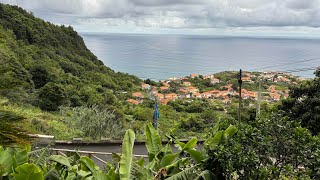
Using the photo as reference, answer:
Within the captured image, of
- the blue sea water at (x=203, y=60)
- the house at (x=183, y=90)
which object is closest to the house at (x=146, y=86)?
the blue sea water at (x=203, y=60)

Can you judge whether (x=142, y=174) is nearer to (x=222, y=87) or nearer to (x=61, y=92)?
(x=61, y=92)

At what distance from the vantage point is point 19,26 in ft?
115

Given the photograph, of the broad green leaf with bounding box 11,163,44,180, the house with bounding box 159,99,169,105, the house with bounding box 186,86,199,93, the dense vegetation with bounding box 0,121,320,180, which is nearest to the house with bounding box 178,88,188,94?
the house with bounding box 186,86,199,93

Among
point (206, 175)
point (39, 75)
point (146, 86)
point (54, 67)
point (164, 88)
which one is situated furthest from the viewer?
point (146, 86)

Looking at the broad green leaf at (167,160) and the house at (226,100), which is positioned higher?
the broad green leaf at (167,160)

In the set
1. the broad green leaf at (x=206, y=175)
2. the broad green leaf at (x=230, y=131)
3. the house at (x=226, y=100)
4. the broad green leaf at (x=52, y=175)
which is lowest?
the house at (x=226, y=100)

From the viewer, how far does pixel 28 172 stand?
8.74 ft

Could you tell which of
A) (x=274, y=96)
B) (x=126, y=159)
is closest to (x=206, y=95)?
(x=274, y=96)

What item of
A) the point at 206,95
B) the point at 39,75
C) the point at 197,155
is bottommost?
the point at 206,95

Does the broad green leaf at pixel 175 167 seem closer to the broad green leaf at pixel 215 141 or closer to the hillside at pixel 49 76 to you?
the broad green leaf at pixel 215 141

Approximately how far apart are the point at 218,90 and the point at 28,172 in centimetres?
2786

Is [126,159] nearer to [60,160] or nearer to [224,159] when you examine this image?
[60,160]

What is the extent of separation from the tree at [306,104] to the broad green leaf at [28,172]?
5.36m

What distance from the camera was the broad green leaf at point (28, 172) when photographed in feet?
8.71
